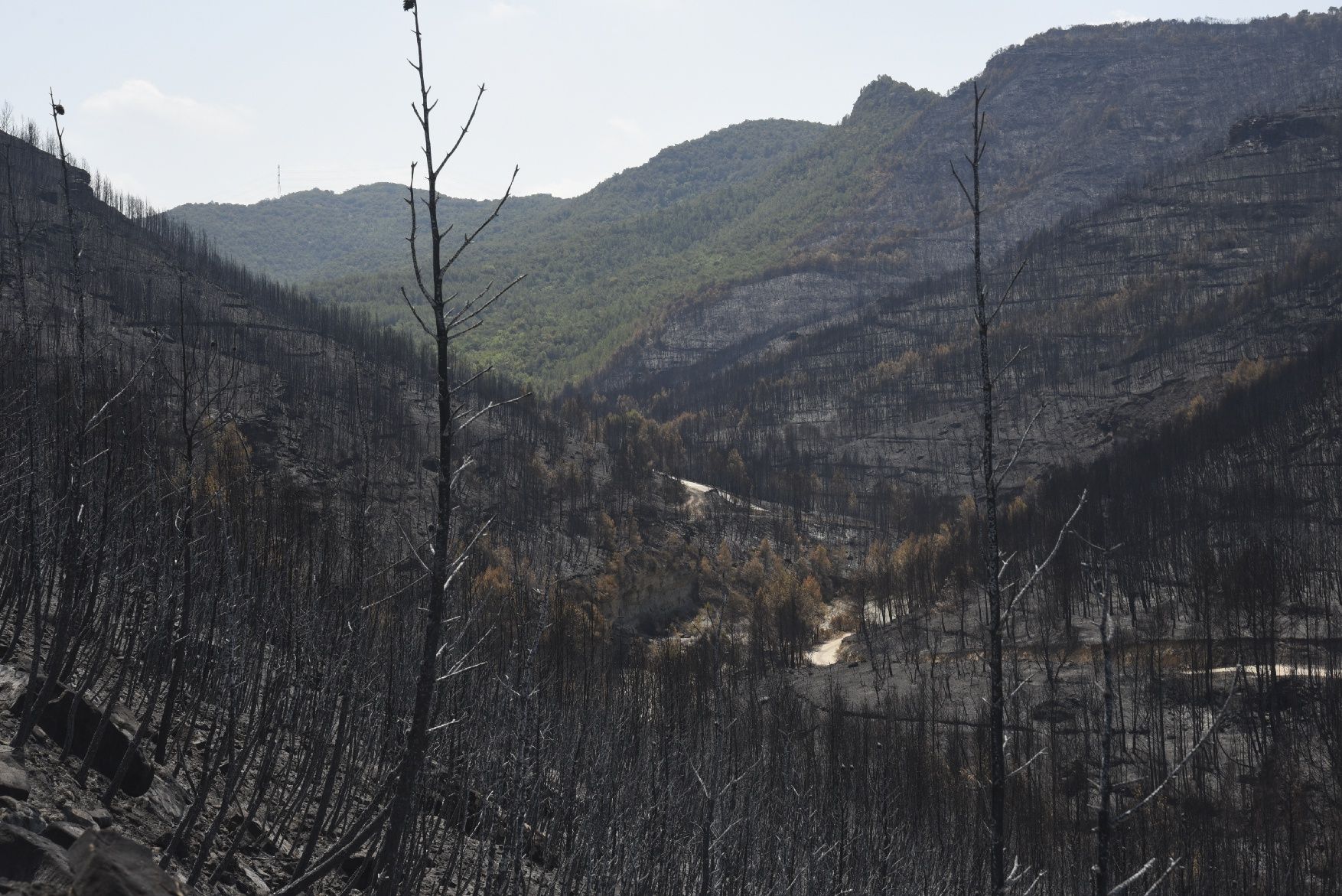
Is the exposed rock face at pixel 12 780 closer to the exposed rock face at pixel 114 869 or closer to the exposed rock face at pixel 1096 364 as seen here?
the exposed rock face at pixel 114 869

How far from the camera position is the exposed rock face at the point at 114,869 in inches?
294

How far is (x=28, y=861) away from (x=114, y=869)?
0.70m

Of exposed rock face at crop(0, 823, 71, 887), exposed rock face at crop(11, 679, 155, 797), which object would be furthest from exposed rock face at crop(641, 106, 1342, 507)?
exposed rock face at crop(0, 823, 71, 887)

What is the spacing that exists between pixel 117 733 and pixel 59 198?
134451 mm

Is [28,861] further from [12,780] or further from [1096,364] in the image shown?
[1096,364]

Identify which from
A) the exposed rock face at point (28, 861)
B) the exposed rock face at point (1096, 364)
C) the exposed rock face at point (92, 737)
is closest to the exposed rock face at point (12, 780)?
the exposed rock face at point (92, 737)

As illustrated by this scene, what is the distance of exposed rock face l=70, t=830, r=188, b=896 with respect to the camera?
294 inches

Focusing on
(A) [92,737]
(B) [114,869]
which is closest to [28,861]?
(B) [114,869]

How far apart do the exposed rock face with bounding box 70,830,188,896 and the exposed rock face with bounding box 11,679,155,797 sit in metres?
6.57

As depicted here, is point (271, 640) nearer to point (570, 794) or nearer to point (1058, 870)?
point (570, 794)

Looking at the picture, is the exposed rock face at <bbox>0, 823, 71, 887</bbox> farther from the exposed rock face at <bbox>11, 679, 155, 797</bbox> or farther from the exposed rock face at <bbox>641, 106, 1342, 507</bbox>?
the exposed rock face at <bbox>641, 106, 1342, 507</bbox>

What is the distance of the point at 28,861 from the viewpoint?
24.9ft

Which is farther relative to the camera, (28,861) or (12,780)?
(12,780)

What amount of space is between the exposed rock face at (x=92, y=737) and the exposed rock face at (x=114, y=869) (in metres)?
6.57
